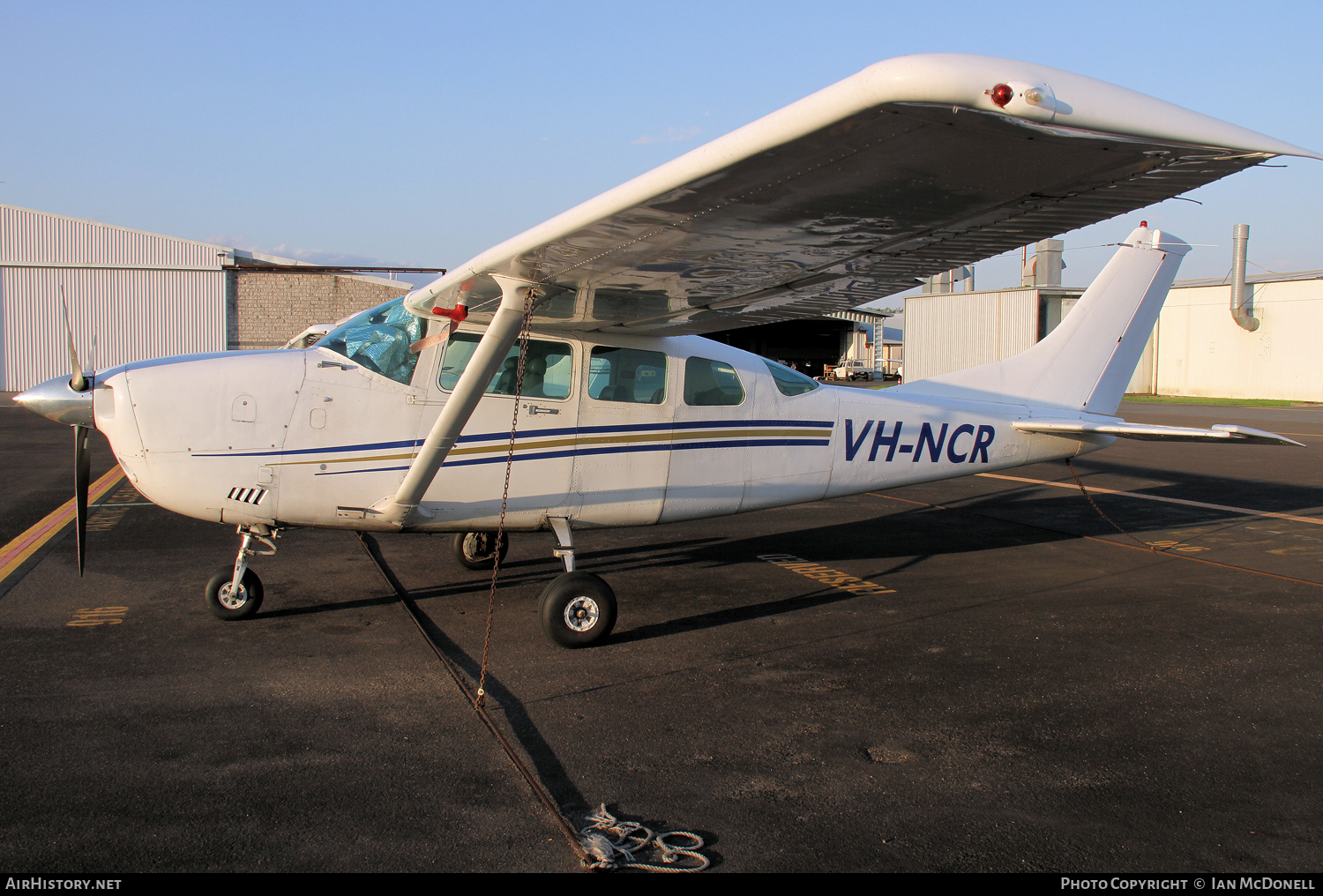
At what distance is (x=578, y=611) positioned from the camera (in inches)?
214

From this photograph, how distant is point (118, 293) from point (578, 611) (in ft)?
130

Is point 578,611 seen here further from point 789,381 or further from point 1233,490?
point 1233,490

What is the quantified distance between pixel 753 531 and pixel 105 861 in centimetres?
751

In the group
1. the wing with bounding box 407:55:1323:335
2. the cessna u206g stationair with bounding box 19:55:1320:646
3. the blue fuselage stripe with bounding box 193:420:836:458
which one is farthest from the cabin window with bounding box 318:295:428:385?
the blue fuselage stripe with bounding box 193:420:836:458

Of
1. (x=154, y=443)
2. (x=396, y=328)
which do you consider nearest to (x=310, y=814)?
(x=154, y=443)

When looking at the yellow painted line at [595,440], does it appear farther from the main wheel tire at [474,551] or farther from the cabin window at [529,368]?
the main wheel tire at [474,551]

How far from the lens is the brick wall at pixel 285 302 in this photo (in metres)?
34.1

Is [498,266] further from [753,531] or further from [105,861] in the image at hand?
[753,531]

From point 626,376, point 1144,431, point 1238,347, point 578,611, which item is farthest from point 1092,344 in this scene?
point 1238,347

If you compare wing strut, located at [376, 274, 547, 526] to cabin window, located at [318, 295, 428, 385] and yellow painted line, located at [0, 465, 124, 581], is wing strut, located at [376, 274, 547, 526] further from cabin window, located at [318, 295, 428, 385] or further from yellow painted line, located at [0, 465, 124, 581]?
yellow painted line, located at [0, 465, 124, 581]

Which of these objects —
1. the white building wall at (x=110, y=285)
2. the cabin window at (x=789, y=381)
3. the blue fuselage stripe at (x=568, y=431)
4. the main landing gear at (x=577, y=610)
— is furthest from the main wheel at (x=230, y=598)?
the white building wall at (x=110, y=285)

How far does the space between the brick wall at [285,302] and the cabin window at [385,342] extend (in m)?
29.4

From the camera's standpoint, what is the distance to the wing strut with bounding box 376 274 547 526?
4875 millimetres

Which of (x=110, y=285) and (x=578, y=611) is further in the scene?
(x=110, y=285)
